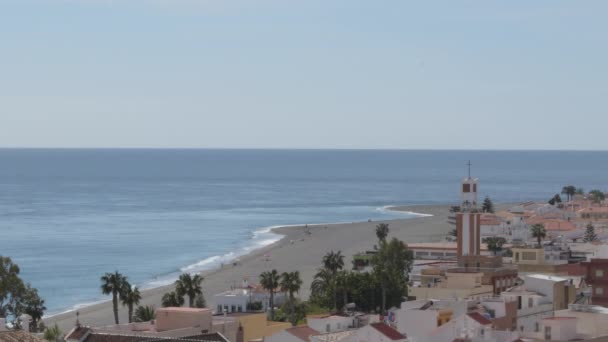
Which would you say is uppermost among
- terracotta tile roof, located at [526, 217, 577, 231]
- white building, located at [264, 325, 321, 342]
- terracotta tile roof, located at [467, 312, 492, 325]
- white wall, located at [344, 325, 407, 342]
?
terracotta tile roof, located at [526, 217, 577, 231]

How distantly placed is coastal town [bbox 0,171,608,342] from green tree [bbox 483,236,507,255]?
0.12 metres

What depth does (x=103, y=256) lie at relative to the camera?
386 ft

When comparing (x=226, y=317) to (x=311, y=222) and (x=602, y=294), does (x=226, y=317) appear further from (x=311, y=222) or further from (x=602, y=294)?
Result: (x=311, y=222)

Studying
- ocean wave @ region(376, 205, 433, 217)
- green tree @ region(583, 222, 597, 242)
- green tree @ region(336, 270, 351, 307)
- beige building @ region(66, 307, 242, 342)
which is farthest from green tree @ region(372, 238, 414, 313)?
ocean wave @ region(376, 205, 433, 217)

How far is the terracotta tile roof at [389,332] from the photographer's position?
1502 inches

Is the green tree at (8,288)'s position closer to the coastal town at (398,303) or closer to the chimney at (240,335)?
the coastal town at (398,303)

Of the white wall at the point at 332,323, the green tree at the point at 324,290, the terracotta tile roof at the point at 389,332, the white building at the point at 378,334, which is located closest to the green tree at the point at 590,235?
the green tree at the point at 324,290

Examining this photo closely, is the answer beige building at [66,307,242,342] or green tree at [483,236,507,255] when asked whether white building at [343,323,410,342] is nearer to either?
beige building at [66,307,242,342]

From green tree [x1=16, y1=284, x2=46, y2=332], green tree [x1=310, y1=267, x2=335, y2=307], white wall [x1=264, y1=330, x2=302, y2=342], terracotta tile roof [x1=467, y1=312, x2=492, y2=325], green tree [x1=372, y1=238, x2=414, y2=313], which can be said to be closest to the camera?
terracotta tile roof [x1=467, y1=312, x2=492, y2=325]

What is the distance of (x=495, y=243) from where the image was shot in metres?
103

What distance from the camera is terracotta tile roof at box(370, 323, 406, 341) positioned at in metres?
38.2

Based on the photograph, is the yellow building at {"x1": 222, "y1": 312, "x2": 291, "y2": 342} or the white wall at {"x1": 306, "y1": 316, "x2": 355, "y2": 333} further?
the yellow building at {"x1": 222, "y1": 312, "x2": 291, "y2": 342}

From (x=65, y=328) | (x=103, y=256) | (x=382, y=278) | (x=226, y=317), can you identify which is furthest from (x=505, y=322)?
(x=103, y=256)

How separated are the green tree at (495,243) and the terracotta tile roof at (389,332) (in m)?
61.0
